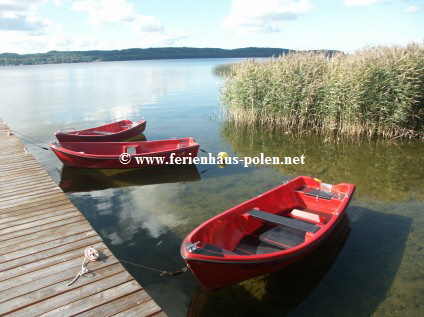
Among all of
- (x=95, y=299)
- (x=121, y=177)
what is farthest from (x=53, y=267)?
(x=121, y=177)

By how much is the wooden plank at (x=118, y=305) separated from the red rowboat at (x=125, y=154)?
21.2 ft

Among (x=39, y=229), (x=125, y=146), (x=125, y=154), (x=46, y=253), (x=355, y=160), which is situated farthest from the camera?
(x=355, y=160)

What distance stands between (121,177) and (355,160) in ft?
25.8

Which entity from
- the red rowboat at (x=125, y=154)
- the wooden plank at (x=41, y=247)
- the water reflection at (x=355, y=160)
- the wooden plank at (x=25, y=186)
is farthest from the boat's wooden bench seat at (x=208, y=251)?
the red rowboat at (x=125, y=154)

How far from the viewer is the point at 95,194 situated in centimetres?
912

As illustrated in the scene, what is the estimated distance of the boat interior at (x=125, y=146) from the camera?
10.9 m

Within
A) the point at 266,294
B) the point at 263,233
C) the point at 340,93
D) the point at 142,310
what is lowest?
the point at 266,294

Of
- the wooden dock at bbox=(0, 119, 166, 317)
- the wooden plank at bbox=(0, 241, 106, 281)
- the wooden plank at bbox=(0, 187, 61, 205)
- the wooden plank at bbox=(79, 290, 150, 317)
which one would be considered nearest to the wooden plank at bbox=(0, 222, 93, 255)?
the wooden dock at bbox=(0, 119, 166, 317)

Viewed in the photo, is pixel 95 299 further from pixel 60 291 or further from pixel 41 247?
pixel 41 247

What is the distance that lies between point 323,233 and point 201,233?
1.98 metres

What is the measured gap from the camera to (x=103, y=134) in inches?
516

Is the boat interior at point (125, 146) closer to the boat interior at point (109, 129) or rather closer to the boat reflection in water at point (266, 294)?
the boat interior at point (109, 129)

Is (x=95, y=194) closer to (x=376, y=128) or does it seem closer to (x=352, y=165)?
(x=352, y=165)

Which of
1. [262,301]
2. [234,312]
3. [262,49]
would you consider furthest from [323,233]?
[262,49]
